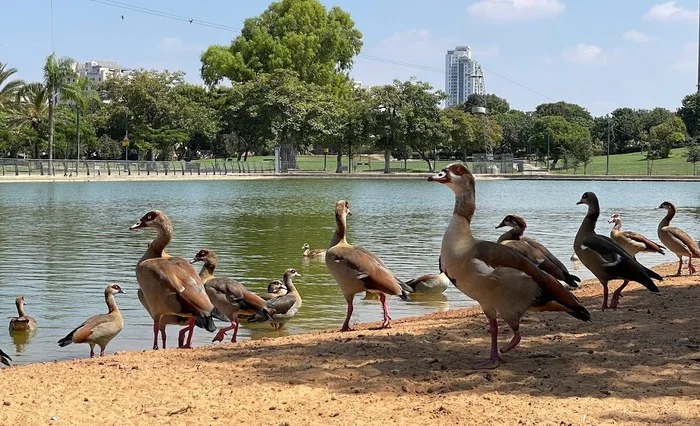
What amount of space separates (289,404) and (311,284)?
10.1 metres

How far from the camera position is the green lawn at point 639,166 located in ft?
315

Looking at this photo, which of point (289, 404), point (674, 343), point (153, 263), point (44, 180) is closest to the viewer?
point (289, 404)

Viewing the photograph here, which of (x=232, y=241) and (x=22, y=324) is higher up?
(x=22, y=324)

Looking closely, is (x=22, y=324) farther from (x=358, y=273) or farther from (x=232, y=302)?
(x=358, y=273)

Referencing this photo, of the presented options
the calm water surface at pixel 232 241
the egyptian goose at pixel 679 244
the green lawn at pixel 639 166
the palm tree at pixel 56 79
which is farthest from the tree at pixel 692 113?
the egyptian goose at pixel 679 244

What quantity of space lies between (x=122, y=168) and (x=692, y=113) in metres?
83.0

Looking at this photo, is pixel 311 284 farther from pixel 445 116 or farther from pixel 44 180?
pixel 445 116

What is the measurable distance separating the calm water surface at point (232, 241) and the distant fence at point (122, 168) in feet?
84.0

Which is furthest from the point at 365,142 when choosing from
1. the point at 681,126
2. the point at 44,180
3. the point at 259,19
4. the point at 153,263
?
the point at 153,263

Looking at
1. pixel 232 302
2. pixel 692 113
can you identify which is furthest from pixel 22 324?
pixel 692 113

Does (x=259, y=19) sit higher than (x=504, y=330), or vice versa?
(x=259, y=19)

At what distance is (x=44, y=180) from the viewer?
6981cm

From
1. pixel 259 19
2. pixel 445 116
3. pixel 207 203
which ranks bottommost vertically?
pixel 207 203

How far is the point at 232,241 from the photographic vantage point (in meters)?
24.1
